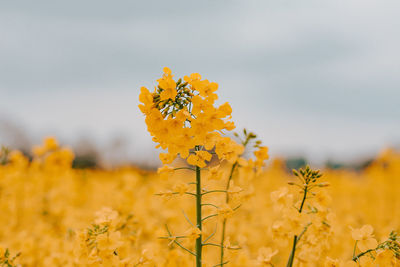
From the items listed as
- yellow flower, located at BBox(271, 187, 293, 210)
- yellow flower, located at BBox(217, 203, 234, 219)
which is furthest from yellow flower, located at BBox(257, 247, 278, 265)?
yellow flower, located at BBox(217, 203, 234, 219)

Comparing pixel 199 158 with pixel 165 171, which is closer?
pixel 199 158

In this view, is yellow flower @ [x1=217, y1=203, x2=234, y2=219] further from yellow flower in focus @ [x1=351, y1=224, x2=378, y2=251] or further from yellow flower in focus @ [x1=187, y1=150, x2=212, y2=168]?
yellow flower in focus @ [x1=351, y1=224, x2=378, y2=251]

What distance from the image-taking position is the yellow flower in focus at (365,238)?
162cm

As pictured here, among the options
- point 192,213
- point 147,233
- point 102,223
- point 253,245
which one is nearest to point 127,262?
point 102,223

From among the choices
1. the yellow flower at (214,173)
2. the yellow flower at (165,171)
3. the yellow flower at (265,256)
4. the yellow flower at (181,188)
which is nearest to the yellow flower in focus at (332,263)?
the yellow flower at (265,256)

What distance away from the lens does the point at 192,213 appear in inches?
210

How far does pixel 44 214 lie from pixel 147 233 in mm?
2019

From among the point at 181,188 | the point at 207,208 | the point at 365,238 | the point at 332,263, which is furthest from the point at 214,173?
the point at 365,238

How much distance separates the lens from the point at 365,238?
1.63 meters

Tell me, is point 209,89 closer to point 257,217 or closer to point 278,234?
point 278,234

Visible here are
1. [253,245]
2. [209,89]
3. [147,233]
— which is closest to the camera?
[209,89]

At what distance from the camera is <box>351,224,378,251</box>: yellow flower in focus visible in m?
1.62

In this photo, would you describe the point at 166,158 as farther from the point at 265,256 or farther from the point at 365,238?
the point at 365,238

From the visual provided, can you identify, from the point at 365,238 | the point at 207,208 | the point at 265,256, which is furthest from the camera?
the point at 207,208
